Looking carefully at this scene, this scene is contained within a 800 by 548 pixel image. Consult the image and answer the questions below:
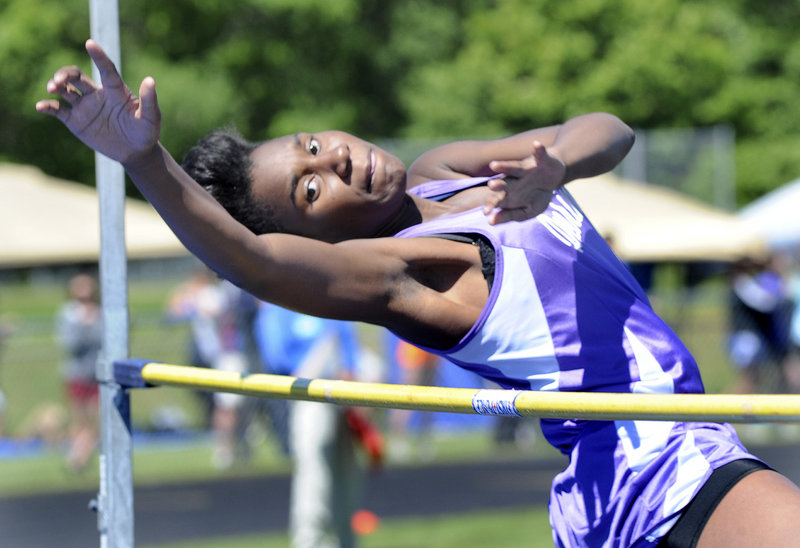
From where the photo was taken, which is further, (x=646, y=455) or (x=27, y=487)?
(x=27, y=487)

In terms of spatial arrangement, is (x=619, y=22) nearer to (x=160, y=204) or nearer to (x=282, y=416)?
(x=282, y=416)

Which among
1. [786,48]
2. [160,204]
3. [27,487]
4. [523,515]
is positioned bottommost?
[160,204]


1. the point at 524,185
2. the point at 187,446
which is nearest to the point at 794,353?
the point at 187,446

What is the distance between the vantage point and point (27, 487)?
9.20 m

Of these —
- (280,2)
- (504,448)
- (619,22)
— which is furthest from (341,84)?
(504,448)

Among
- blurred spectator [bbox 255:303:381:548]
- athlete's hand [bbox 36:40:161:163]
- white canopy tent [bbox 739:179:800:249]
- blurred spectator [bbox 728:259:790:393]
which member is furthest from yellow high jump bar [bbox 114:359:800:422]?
white canopy tent [bbox 739:179:800:249]

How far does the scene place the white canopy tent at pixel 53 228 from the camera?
13.2m

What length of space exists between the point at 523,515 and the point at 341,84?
28.4 metres

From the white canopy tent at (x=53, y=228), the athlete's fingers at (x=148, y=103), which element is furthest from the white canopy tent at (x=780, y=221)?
the athlete's fingers at (x=148, y=103)

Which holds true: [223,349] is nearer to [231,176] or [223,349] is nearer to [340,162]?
[231,176]

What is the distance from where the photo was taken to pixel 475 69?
30859mm

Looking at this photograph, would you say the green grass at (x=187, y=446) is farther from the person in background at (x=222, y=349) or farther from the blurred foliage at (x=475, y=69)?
the blurred foliage at (x=475, y=69)

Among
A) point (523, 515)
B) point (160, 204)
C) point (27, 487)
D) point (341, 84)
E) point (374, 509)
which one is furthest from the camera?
point (341, 84)

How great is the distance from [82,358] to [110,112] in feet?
26.8
